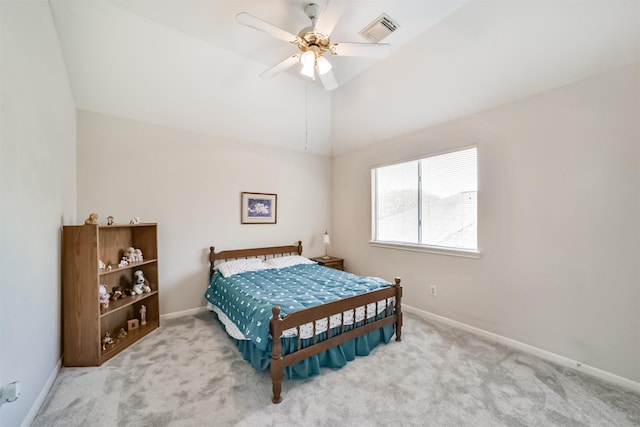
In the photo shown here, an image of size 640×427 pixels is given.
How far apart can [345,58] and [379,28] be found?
0.66 m

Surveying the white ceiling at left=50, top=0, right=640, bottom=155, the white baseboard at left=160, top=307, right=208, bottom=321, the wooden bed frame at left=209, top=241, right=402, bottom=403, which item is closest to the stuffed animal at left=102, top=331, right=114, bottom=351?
the white baseboard at left=160, top=307, right=208, bottom=321

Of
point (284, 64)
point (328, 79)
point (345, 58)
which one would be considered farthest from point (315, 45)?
point (345, 58)

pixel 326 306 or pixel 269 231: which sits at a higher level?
pixel 269 231

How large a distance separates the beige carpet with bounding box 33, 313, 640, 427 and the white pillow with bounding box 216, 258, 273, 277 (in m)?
0.96

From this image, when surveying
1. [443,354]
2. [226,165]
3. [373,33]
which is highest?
[373,33]

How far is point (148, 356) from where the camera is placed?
2.44 m

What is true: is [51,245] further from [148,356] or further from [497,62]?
[497,62]

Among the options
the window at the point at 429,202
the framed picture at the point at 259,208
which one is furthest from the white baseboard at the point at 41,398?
the window at the point at 429,202

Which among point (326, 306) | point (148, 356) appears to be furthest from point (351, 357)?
point (148, 356)

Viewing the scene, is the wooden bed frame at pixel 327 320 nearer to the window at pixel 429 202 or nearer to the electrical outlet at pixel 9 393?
the window at pixel 429 202

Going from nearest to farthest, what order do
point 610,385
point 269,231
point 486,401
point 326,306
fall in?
point 486,401
point 610,385
point 326,306
point 269,231

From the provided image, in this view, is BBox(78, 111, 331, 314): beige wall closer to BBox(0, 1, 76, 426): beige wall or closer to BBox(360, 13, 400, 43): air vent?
BBox(0, 1, 76, 426): beige wall

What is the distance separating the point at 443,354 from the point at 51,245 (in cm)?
352

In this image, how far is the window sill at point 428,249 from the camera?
297 cm
